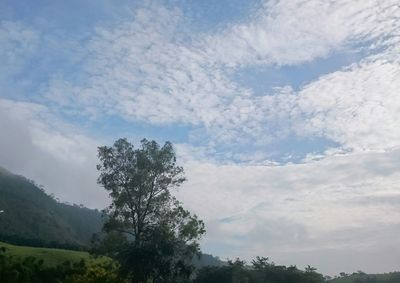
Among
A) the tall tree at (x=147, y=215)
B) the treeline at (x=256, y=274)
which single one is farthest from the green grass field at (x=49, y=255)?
the tall tree at (x=147, y=215)

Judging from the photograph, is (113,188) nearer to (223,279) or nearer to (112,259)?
(112,259)

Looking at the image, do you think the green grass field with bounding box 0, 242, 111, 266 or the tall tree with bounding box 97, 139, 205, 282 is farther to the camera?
the green grass field with bounding box 0, 242, 111, 266

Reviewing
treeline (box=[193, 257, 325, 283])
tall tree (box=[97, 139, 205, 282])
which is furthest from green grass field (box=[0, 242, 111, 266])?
tall tree (box=[97, 139, 205, 282])

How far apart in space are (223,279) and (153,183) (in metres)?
39.9

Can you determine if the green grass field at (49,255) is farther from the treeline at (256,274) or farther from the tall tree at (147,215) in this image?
the tall tree at (147,215)

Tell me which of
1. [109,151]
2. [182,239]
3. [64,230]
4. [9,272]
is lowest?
[9,272]

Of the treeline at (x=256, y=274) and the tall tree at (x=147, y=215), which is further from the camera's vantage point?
the treeline at (x=256, y=274)

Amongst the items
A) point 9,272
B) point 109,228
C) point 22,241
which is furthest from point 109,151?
point 22,241

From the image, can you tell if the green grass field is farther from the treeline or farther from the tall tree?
the tall tree

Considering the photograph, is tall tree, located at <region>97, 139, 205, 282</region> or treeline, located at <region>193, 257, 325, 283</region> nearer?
tall tree, located at <region>97, 139, 205, 282</region>

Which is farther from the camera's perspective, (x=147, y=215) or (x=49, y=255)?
(x=49, y=255)

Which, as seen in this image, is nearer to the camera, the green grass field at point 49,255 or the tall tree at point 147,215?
the tall tree at point 147,215

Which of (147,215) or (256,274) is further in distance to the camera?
(256,274)

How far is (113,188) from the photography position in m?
50.4
